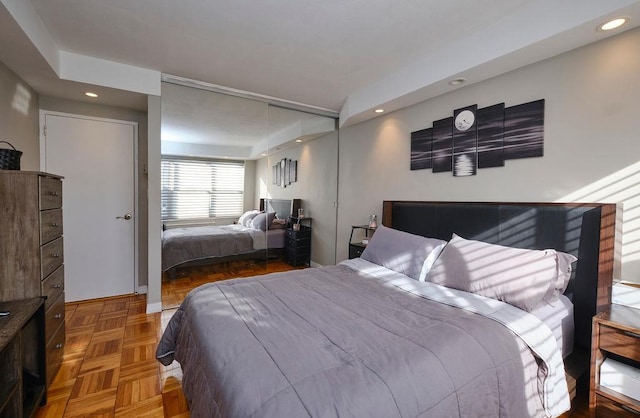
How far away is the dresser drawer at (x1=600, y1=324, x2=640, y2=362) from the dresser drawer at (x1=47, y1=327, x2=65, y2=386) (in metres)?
3.18

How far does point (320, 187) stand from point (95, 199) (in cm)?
279

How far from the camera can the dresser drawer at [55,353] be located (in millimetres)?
1835

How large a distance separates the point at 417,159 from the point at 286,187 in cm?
186

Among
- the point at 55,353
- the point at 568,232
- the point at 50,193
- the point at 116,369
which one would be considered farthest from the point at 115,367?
the point at 568,232

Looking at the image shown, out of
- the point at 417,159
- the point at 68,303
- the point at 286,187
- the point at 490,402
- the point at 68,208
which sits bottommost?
the point at 68,303

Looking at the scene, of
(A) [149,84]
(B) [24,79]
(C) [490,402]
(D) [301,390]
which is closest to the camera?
(D) [301,390]

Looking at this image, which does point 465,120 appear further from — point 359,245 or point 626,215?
point 359,245

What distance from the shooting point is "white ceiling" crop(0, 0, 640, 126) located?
1.88 m

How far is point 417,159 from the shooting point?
10.0ft

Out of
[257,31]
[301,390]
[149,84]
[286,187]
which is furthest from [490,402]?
[149,84]

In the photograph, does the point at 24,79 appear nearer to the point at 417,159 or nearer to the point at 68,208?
the point at 68,208

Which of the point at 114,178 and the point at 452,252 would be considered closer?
the point at 452,252

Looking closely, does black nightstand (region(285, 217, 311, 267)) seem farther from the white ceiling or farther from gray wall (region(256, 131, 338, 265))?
the white ceiling

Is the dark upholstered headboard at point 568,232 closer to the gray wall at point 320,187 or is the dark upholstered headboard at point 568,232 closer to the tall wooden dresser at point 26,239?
the gray wall at point 320,187
